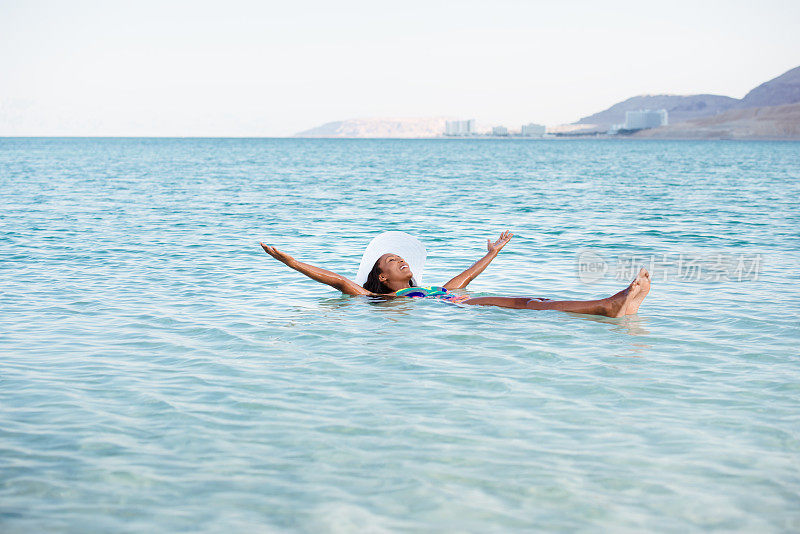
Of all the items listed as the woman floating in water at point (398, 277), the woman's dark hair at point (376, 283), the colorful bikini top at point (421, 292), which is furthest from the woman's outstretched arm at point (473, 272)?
the woman's dark hair at point (376, 283)

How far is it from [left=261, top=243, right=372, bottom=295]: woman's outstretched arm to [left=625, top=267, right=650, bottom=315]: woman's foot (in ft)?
13.2

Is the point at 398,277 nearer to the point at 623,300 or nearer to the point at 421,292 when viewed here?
the point at 421,292

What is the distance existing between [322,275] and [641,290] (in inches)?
171

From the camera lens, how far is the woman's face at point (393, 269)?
10969 mm

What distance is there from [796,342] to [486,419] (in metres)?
4.59

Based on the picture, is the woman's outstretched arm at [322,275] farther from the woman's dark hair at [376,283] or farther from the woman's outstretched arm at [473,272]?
the woman's outstretched arm at [473,272]

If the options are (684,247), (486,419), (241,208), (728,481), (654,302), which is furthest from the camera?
(241,208)

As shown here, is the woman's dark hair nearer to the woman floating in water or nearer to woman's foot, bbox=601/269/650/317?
the woman floating in water

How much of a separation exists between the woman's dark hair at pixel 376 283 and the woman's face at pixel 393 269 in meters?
0.10

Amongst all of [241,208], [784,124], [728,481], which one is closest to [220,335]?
[728,481]

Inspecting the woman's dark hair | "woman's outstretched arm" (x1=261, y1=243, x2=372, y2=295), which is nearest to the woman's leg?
the woman's dark hair

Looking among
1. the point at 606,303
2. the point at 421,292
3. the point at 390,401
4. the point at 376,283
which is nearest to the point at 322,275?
the point at 376,283

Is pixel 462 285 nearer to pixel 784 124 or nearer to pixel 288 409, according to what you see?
pixel 288 409

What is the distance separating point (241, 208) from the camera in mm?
30688
